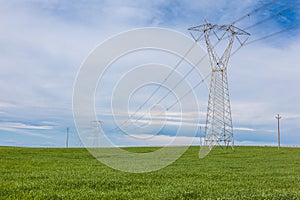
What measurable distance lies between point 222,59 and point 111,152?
73.8 feet

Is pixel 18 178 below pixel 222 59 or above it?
below

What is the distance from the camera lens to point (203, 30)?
53844mm

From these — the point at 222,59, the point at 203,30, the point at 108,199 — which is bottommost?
the point at 108,199

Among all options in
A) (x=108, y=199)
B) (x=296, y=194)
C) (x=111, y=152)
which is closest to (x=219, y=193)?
(x=296, y=194)

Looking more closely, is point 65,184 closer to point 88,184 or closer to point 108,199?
point 88,184

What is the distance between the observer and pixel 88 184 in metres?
16.3

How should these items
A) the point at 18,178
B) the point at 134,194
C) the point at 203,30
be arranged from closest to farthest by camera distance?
the point at 134,194
the point at 18,178
the point at 203,30

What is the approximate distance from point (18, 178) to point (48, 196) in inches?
258

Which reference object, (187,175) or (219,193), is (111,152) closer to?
(187,175)

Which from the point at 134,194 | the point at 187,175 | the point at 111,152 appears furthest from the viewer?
the point at 111,152

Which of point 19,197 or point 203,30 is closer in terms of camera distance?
point 19,197

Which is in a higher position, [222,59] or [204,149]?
[222,59]

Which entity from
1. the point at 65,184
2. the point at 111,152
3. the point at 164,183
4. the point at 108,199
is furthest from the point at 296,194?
the point at 111,152

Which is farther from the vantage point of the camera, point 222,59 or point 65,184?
point 222,59
